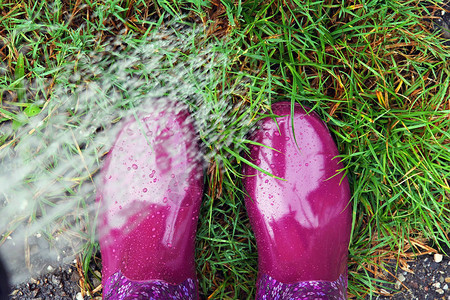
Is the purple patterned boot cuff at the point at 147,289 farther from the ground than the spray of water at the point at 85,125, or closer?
closer

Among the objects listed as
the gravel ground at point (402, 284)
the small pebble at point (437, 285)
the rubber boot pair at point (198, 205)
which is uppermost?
the rubber boot pair at point (198, 205)

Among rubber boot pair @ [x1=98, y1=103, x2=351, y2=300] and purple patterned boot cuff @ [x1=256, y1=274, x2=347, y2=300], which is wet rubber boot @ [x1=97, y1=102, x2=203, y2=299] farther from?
purple patterned boot cuff @ [x1=256, y1=274, x2=347, y2=300]

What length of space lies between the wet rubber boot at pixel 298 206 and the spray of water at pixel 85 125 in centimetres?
14

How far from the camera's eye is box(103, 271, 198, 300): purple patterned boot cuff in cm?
122

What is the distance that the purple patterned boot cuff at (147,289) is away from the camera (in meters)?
1.22

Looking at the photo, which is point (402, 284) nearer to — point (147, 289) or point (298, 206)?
point (298, 206)

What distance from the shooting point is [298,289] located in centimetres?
127

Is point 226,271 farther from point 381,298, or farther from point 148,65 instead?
point 148,65

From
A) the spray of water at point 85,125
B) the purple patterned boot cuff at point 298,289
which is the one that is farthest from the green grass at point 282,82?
the purple patterned boot cuff at point 298,289

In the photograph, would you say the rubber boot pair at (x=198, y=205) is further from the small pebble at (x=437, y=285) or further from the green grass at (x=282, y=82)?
the small pebble at (x=437, y=285)

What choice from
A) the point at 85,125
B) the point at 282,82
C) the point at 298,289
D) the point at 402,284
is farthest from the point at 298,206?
the point at 85,125

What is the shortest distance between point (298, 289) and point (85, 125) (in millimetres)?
909

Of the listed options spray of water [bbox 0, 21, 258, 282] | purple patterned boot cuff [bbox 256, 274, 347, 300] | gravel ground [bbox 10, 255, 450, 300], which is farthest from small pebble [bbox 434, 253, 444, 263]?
spray of water [bbox 0, 21, 258, 282]

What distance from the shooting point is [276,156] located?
4.15ft
